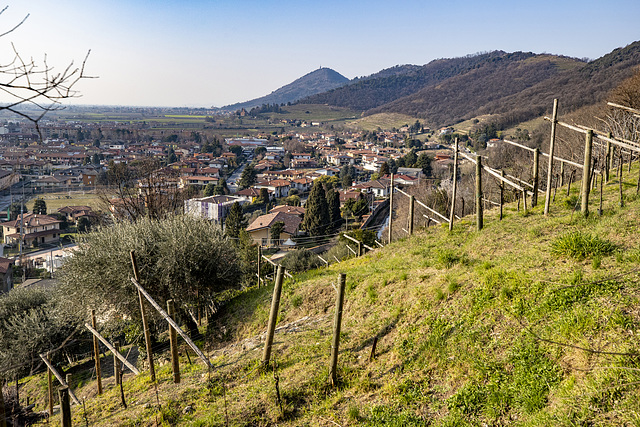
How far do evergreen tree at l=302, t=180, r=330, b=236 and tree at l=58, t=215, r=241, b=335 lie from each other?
84.5ft

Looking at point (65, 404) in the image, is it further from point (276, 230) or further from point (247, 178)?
point (247, 178)

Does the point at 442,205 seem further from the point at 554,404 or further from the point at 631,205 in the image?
the point at 554,404

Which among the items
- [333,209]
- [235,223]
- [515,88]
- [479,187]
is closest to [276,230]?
[235,223]

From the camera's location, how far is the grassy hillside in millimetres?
3457

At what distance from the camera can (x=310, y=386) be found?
4.62 meters

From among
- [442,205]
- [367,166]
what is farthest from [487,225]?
[367,166]

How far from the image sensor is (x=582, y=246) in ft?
17.0

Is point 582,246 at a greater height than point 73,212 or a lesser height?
greater

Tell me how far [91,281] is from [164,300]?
170 cm

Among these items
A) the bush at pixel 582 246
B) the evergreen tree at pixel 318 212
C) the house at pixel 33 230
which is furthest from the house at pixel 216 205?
the bush at pixel 582 246

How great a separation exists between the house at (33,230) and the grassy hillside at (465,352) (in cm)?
4173

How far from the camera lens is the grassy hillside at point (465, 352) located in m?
3.46

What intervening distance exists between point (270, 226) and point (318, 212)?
463 centimetres

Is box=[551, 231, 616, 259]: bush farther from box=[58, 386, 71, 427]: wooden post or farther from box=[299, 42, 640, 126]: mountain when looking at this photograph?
box=[299, 42, 640, 126]: mountain
